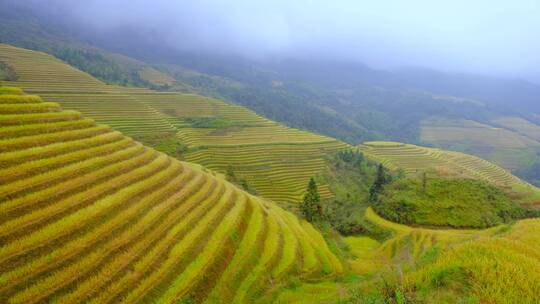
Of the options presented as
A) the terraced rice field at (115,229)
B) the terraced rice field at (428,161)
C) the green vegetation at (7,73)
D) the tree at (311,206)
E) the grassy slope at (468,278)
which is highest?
the grassy slope at (468,278)

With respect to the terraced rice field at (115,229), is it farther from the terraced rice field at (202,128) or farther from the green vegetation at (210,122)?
the green vegetation at (210,122)

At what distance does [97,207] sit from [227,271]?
6663mm

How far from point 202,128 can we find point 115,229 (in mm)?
85075

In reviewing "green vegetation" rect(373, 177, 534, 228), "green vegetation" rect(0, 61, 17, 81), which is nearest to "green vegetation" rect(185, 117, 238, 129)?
"green vegetation" rect(0, 61, 17, 81)

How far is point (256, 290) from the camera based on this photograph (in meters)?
16.3

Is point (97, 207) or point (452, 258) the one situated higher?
point (452, 258)

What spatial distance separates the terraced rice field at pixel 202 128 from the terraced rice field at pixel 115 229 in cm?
4733

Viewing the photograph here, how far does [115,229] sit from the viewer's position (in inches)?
591

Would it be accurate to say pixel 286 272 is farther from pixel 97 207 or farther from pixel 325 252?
pixel 97 207

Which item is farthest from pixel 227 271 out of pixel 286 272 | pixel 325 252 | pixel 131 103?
pixel 131 103

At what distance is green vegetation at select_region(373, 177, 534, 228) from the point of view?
147 feet

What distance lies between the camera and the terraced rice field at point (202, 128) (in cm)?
7694

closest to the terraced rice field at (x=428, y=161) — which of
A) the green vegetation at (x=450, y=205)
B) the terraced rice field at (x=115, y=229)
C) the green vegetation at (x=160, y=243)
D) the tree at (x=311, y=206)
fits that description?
the green vegetation at (x=450, y=205)

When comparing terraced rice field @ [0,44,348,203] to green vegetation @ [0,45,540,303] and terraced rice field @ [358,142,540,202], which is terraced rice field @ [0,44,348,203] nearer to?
terraced rice field @ [358,142,540,202]
